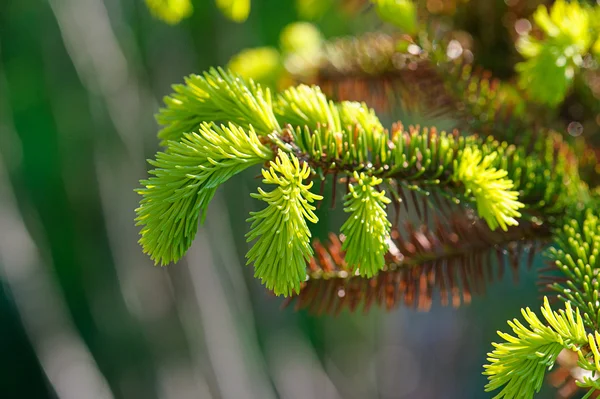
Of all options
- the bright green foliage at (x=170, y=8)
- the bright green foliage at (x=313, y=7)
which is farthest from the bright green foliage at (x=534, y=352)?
the bright green foliage at (x=313, y=7)

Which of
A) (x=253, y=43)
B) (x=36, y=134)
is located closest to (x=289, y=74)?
(x=253, y=43)

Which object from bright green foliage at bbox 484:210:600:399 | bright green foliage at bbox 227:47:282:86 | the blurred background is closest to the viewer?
bright green foliage at bbox 484:210:600:399

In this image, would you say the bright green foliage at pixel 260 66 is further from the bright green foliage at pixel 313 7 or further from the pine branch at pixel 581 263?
the pine branch at pixel 581 263

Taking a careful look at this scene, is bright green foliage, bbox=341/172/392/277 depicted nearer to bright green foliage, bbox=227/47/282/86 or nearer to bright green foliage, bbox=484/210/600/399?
bright green foliage, bbox=484/210/600/399

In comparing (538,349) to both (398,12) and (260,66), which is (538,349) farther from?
(260,66)

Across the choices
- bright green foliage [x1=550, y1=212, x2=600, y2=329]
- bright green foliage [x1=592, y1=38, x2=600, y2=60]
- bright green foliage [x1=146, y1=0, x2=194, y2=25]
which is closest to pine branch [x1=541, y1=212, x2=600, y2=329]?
bright green foliage [x1=550, y1=212, x2=600, y2=329]

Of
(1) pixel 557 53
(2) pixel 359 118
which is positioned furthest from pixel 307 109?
(1) pixel 557 53
